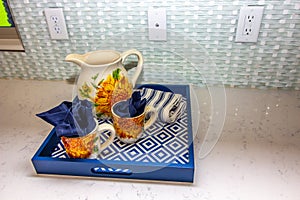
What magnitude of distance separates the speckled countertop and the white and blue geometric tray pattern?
0.05m

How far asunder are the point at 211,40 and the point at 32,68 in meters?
0.71

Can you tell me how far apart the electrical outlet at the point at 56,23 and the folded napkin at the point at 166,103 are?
368mm

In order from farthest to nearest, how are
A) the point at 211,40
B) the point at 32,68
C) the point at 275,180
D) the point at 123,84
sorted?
the point at 32,68, the point at 211,40, the point at 123,84, the point at 275,180

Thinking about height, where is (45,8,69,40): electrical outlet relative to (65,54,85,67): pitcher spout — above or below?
above

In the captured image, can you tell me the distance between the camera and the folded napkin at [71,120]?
601 mm

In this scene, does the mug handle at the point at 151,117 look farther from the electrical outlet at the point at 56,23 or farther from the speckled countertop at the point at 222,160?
the electrical outlet at the point at 56,23

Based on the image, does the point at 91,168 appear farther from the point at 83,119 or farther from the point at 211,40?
the point at 211,40

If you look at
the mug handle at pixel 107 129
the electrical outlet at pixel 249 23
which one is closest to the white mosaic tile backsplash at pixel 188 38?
the electrical outlet at pixel 249 23

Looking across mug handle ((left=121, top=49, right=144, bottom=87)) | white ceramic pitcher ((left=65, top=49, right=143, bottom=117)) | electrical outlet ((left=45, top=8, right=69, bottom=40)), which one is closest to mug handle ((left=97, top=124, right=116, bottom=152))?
white ceramic pitcher ((left=65, top=49, right=143, bottom=117))

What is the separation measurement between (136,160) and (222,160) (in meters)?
0.23

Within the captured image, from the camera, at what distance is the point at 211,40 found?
0.89m

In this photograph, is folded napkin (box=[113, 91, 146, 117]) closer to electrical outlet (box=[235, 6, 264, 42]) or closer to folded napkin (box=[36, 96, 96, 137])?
folded napkin (box=[36, 96, 96, 137])

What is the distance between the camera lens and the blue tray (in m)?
0.61

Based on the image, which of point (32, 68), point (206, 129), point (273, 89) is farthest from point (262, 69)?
point (32, 68)
